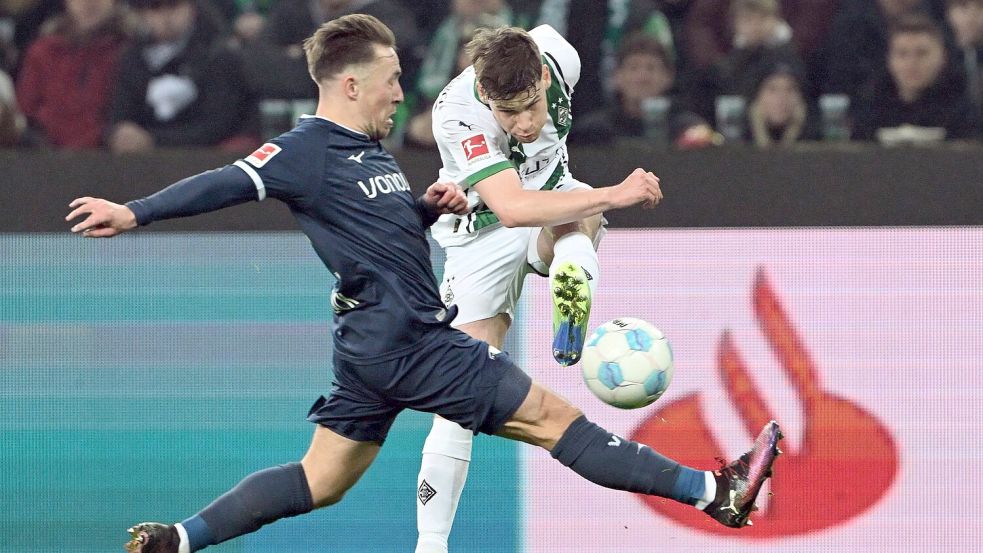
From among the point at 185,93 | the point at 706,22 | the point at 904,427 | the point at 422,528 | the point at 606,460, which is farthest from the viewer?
the point at 706,22

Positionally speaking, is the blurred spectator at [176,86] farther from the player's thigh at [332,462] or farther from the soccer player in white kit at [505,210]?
the player's thigh at [332,462]

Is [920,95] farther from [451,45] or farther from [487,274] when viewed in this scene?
[487,274]

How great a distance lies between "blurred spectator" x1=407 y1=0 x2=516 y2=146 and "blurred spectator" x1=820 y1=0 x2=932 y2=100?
5.51 ft

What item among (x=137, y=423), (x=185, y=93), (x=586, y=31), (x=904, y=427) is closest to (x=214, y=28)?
(x=185, y=93)

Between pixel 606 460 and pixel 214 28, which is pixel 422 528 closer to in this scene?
pixel 606 460

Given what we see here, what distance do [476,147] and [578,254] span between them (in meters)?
0.50

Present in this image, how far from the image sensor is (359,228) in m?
4.30

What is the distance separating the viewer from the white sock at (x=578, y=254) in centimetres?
486

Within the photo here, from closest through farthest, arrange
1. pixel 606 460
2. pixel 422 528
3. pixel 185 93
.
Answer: pixel 606 460 < pixel 422 528 < pixel 185 93

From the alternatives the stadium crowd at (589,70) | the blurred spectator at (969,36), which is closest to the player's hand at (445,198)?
the stadium crowd at (589,70)

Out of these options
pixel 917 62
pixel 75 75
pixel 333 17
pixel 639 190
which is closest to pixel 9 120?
pixel 75 75

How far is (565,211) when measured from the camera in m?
4.53

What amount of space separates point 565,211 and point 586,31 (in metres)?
2.91

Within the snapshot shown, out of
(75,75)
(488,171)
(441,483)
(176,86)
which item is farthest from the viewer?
(75,75)
